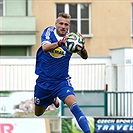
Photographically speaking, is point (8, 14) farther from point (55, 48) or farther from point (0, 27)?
point (55, 48)

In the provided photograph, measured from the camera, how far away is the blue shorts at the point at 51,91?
11.5 metres

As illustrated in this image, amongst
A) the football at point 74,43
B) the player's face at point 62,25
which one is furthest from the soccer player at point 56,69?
the football at point 74,43

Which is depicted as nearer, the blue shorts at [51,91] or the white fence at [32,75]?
the blue shorts at [51,91]

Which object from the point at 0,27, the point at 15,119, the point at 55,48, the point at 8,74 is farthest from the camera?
the point at 0,27

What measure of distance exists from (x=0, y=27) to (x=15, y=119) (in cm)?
1218

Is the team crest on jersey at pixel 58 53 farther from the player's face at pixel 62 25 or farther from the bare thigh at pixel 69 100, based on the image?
the bare thigh at pixel 69 100

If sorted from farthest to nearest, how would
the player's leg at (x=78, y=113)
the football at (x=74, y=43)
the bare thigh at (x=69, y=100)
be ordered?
the bare thigh at (x=69, y=100)
the player's leg at (x=78, y=113)
the football at (x=74, y=43)

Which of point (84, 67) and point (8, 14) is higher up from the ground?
point (8, 14)

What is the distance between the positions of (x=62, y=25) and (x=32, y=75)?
39.0ft

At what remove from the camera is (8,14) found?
1243 inches

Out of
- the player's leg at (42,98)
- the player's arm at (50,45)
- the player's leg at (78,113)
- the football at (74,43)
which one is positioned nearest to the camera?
the football at (74,43)

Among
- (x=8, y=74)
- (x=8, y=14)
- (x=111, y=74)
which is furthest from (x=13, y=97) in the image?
(x=8, y=14)

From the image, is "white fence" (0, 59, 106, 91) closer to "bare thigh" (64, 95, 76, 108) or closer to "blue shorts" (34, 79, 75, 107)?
"blue shorts" (34, 79, 75, 107)

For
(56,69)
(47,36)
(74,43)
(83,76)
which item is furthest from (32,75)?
(74,43)
